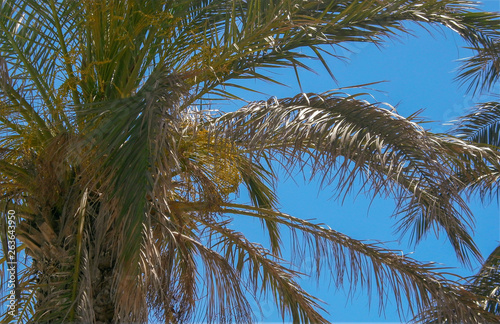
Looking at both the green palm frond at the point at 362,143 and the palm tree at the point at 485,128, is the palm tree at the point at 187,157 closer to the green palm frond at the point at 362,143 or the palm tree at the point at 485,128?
the green palm frond at the point at 362,143

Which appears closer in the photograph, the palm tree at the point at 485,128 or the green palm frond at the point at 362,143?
the green palm frond at the point at 362,143

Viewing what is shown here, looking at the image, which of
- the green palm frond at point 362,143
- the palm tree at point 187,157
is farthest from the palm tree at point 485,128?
the green palm frond at point 362,143

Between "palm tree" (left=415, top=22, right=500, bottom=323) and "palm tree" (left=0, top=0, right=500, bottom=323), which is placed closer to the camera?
"palm tree" (left=0, top=0, right=500, bottom=323)

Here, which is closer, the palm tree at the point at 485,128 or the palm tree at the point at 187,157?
the palm tree at the point at 187,157

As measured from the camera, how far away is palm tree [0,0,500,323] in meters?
3.51

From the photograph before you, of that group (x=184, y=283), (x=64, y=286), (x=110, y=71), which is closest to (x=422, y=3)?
(x=110, y=71)

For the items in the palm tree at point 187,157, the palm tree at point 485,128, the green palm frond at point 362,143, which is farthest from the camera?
the palm tree at point 485,128

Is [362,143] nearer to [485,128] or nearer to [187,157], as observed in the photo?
[187,157]

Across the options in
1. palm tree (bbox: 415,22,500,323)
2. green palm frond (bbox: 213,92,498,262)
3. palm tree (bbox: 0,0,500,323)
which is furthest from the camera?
palm tree (bbox: 415,22,500,323)

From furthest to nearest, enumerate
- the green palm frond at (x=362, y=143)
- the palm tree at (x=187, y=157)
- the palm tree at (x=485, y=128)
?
the palm tree at (x=485, y=128) < the palm tree at (x=187, y=157) < the green palm frond at (x=362, y=143)

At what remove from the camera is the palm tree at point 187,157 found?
3.51 m

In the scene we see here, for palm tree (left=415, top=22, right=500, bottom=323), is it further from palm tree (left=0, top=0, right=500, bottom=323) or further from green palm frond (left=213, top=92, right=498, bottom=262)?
green palm frond (left=213, top=92, right=498, bottom=262)

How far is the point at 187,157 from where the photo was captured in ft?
15.0

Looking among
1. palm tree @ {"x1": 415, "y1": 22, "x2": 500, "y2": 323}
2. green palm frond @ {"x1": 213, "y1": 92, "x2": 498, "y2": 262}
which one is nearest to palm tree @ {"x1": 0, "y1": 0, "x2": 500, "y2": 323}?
green palm frond @ {"x1": 213, "y1": 92, "x2": 498, "y2": 262}
